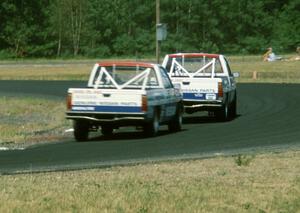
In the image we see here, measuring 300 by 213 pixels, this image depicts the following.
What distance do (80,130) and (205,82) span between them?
5.79 metres

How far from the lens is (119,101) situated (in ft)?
62.1

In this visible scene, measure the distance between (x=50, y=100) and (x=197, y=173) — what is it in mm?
21138

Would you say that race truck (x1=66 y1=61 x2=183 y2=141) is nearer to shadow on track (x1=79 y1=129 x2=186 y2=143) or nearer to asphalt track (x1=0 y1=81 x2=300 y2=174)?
shadow on track (x1=79 y1=129 x2=186 y2=143)

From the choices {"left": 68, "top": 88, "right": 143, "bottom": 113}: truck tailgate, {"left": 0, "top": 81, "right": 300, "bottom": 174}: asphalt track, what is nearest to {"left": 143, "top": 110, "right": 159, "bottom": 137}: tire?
{"left": 0, "top": 81, "right": 300, "bottom": 174}: asphalt track

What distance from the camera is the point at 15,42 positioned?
98.2m

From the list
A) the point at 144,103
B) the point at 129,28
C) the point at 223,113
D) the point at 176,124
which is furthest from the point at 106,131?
the point at 129,28

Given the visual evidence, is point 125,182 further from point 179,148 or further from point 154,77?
point 154,77

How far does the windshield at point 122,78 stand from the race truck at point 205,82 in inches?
128

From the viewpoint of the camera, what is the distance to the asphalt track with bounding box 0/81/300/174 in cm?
1455

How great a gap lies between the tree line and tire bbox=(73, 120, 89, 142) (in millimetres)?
77904

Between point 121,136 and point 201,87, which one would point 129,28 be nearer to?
point 201,87

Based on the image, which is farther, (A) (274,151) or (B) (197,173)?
(A) (274,151)

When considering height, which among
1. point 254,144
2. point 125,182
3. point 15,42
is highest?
point 125,182

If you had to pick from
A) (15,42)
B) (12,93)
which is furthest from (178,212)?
(15,42)
